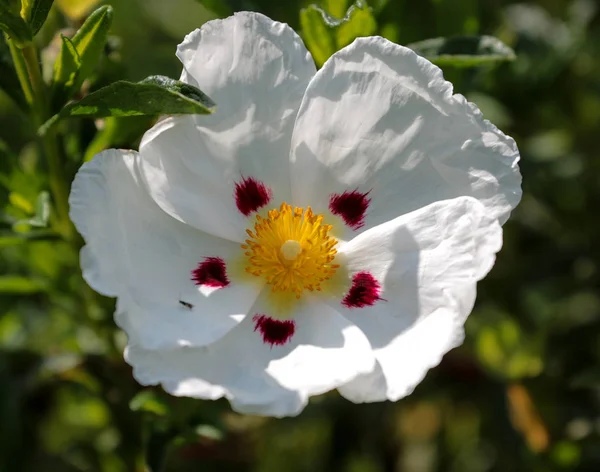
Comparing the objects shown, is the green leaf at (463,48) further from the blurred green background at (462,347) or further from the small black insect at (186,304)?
the small black insect at (186,304)

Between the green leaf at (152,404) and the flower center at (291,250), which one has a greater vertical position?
the flower center at (291,250)

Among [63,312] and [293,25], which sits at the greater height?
[293,25]

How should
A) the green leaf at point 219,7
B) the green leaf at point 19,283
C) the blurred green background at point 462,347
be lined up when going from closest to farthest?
the green leaf at point 219,7 → the green leaf at point 19,283 → the blurred green background at point 462,347

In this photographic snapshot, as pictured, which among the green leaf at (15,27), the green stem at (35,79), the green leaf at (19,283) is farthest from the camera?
the green leaf at (19,283)

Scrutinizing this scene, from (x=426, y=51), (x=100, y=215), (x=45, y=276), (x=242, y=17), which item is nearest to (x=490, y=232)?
(x=426, y=51)

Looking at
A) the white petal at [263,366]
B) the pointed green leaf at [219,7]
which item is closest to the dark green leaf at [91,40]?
the pointed green leaf at [219,7]

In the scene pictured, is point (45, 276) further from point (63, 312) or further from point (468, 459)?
point (468, 459)

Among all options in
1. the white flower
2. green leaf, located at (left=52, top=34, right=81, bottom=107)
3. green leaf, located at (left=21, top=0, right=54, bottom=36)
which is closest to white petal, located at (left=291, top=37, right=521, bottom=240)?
the white flower
